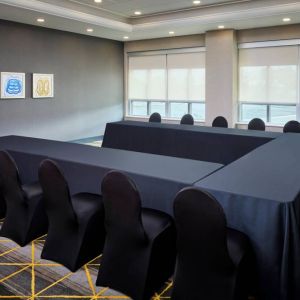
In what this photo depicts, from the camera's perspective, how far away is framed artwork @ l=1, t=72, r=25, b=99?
715 cm

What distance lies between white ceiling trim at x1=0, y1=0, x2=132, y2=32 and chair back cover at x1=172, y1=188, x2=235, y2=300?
5069 mm

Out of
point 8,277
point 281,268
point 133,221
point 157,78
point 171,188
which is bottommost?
point 8,277

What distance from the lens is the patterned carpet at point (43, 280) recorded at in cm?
240

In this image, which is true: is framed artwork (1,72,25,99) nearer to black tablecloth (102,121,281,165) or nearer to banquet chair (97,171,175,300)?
black tablecloth (102,121,281,165)

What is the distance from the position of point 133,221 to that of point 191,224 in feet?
1.53

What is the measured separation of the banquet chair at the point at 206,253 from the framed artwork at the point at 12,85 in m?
6.22

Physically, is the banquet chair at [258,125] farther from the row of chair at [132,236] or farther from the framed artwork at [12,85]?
the framed artwork at [12,85]

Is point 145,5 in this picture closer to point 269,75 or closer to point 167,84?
point 167,84

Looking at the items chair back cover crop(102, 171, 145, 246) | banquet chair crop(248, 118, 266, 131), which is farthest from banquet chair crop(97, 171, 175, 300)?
banquet chair crop(248, 118, 266, 131)

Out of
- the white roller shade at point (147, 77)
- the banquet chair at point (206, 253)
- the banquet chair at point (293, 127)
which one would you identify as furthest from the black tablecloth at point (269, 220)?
the white roller shade at point (147, 77)

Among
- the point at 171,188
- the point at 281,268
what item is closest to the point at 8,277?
the point at 171,188

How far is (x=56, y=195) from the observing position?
2.70 metres

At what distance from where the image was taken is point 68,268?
107 inches

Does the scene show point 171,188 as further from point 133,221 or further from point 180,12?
point 180,12
